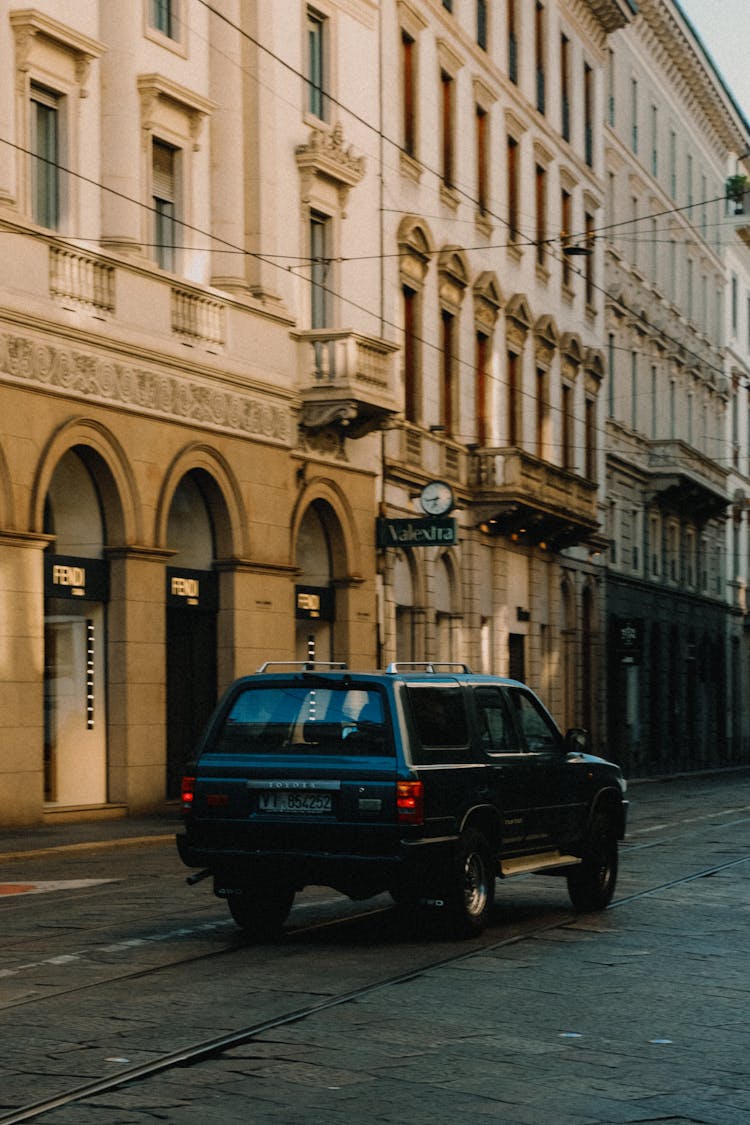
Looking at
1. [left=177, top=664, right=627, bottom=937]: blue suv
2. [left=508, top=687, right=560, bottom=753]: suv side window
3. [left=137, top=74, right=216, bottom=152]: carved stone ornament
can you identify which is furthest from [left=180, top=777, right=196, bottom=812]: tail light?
[left=137, top=74, right=216, bottom=152]: carved stone ornament

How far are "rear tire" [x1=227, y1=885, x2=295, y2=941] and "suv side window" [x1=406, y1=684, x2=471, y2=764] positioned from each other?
122 cm

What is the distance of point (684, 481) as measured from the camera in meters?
57.9

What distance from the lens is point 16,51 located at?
23.9 meters

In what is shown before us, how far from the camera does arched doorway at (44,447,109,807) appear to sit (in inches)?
966

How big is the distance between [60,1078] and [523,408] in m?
36.4

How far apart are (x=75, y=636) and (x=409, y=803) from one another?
14.1 m

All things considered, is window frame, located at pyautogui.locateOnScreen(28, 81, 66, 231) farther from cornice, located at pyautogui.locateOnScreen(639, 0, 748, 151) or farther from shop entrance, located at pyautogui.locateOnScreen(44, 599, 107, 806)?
cornice, located at pyautogui.locateOnScreen(639, 0, 748, 151)

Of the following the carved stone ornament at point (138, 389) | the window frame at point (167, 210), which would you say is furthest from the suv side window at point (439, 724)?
the window frame at point (167, 210)

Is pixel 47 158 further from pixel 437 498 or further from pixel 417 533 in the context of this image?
pixel 437 498

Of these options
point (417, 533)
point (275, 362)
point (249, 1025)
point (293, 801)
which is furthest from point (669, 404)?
point (249, 1025)

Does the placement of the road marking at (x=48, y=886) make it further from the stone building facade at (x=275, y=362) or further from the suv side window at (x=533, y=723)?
the stone building facade at (x=275, y=362)

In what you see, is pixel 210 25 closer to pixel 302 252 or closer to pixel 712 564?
pixel 302 252

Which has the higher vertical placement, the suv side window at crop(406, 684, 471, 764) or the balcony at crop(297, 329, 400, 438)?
the balcony at crop(297, 329, 400, 438)

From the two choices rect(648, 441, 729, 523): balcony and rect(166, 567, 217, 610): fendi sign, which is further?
rect(648, 441, 729, 523): balcony
